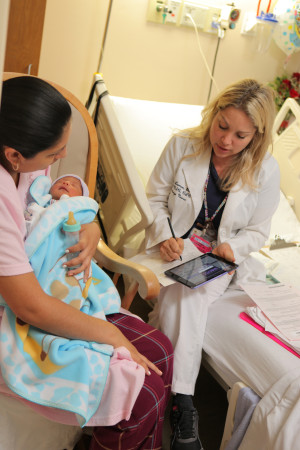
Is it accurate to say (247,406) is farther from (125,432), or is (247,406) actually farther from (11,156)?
(11,156)

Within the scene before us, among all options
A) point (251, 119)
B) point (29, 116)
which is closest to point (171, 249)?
point (251, 119)

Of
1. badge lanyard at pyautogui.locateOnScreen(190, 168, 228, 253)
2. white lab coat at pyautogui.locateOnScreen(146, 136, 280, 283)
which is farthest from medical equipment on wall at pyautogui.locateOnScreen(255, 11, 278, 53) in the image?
badge lanyard at pyautogui.locateOnScreen(190, 168, 228, 253)

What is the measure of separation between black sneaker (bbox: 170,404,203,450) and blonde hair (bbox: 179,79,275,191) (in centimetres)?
92

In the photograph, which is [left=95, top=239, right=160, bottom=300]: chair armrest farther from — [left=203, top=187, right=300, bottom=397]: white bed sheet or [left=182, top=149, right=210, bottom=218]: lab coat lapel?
[left=182, top=149, right=210, bottom=218]: lab coat lapel

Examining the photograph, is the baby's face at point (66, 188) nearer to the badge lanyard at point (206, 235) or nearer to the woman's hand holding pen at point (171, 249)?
the woman's hand holding pen at point (171, 249)

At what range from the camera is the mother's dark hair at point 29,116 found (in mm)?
1222

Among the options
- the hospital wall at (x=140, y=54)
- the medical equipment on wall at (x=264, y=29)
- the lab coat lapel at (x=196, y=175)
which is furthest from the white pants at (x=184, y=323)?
the medical equipment on wall at (x=264, y=29)

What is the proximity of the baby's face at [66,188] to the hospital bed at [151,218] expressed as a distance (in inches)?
12.9

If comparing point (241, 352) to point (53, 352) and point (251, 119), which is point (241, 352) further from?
point (251, 119)

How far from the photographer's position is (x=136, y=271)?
1.74 metres

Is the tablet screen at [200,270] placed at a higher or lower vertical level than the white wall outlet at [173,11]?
lower

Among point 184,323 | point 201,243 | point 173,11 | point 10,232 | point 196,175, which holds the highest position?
point 173,11

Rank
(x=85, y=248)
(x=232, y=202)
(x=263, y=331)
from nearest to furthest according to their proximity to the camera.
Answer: (x=85, y=248) < (x=263, y=331) < (x=232, y=202)

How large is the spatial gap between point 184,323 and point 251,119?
0.86 meters
